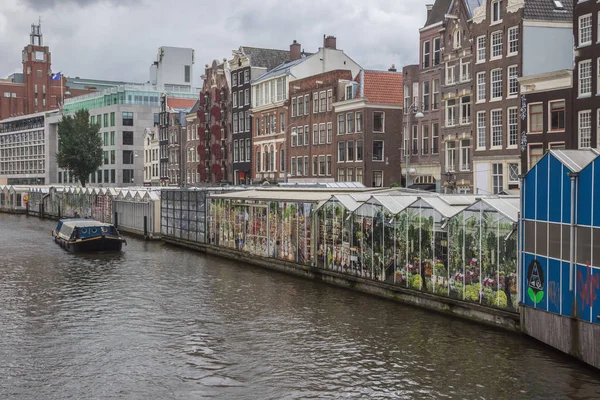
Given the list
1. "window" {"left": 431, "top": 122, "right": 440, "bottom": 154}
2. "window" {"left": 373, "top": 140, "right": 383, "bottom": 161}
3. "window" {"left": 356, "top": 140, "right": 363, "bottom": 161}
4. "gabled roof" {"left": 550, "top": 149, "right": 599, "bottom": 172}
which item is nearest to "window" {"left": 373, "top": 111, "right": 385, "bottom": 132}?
"window" {"left": 373, "top": 140, "right": 383, "bottom": 161}

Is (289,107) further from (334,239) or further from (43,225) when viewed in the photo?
(334,239)

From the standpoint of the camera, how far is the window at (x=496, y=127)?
2219 inches

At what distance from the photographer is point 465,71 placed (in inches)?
2408

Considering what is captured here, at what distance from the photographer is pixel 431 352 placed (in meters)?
22.4

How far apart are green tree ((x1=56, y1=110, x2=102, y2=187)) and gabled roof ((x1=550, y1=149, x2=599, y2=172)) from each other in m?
107

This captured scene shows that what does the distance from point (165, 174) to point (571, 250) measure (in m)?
106

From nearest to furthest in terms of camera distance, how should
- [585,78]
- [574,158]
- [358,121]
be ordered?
[574,158], [585,78], [358,121]

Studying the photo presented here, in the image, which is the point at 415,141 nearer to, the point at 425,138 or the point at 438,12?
the point at 425,138

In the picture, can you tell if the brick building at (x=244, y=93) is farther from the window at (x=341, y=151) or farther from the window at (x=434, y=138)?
the window at (x=434, y=138)

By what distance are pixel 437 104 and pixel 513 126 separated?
11.4 meters

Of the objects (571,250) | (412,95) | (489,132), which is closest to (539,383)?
(571,250)

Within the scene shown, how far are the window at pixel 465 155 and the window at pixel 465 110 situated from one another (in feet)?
5.40

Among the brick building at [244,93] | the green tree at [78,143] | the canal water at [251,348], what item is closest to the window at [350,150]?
the brick building at [244,93]

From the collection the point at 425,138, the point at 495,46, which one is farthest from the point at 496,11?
the point at 425,138
